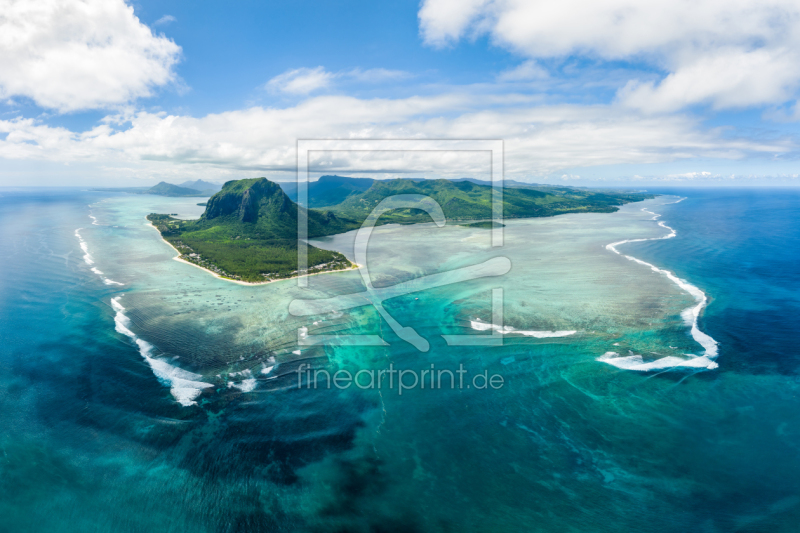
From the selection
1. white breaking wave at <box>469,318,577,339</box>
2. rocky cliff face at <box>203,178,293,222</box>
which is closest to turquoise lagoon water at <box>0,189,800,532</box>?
white breaking wave at <box>469,318,577,339</box>

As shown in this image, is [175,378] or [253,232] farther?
[253,232]

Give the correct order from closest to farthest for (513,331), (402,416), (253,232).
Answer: (402,416) < (513,331) < (253,232)

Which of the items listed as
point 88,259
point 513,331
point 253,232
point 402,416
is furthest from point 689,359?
point 253,232

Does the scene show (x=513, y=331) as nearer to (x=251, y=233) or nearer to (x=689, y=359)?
(x=689, y=359)

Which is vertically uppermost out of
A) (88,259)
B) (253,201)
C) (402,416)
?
(253,201)

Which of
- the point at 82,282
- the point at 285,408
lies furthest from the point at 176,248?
the point at 285,408

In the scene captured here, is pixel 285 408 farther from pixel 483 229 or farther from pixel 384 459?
pixel 483 229

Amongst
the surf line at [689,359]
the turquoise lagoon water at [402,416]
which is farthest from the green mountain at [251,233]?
the surf line at [689,359]

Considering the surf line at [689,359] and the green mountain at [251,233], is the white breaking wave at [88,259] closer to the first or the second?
the green mountain at [251,233]
